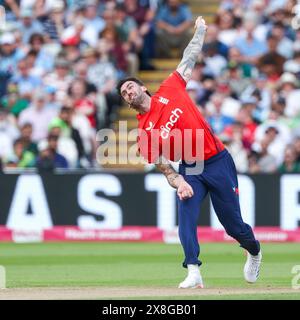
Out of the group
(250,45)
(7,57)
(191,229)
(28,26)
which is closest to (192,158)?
(191,229)

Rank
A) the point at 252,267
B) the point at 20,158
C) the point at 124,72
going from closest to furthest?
the point at 252,267 < the point at 20,158 < the point at 124,72

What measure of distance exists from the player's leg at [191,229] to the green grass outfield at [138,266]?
24 cm

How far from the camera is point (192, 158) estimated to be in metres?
10.7

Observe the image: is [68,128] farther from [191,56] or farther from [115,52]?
[191,56]

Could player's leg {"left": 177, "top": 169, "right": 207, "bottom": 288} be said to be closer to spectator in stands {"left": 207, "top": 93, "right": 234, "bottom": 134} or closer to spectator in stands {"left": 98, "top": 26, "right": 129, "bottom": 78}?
spectator in stands {"left": 207, "top": 93, "right": 234, "bottom": 134}

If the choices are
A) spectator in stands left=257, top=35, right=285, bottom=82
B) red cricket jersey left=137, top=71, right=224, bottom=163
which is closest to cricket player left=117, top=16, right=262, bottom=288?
red cricket jersey left=137, top=71, right=224, bottom=163

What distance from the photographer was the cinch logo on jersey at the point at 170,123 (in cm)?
1061

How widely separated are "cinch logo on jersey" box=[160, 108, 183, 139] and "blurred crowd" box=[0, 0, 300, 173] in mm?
7090

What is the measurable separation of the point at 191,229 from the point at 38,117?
8.93 metres

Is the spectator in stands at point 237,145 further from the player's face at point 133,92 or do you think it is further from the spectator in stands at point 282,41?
the player's face at point 133,92

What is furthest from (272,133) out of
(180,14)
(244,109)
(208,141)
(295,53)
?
(208,141)

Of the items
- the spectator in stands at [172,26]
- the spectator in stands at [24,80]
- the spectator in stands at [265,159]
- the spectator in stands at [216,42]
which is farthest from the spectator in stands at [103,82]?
the spectator in stands at [265,159]

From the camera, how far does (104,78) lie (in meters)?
20.0

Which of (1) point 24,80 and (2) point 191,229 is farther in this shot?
(1) point 24,80
